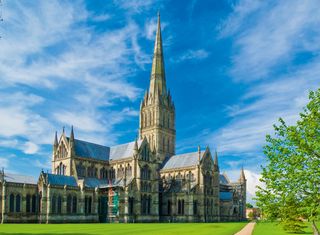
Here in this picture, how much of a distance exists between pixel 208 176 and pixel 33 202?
48.5 m

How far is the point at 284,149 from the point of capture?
2955cm

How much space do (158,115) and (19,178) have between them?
49.5 meters

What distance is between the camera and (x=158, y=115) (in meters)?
121

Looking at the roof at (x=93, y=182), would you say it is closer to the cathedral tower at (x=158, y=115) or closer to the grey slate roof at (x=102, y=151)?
the grey slate roof at (x=102, y=151)

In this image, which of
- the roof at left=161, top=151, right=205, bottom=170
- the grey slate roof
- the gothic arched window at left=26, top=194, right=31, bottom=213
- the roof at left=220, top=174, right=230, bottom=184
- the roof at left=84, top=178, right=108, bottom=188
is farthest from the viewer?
the roof at left=220, top=174, right=230, bottom=184

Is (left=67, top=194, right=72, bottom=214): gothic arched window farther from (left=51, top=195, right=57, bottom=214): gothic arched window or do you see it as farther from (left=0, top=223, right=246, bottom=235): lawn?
(left=0, top=223, right=246, bottom=235): lawn

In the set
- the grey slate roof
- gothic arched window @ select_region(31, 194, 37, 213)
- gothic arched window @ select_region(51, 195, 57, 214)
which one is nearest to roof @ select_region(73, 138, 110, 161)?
the grey slate roof

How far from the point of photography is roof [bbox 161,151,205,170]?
356ft

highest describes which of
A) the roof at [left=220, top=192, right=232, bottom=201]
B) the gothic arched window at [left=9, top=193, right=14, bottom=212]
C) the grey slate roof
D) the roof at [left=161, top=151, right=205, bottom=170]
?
the grey slate roof

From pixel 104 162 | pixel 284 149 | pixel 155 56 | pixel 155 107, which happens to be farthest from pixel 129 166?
pixel 284 149

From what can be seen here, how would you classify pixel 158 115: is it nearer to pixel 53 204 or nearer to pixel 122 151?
pixel 122 151

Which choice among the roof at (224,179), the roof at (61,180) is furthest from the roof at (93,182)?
the roof at (224,179)

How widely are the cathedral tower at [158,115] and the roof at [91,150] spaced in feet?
54.1

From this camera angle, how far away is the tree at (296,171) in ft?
88.2
